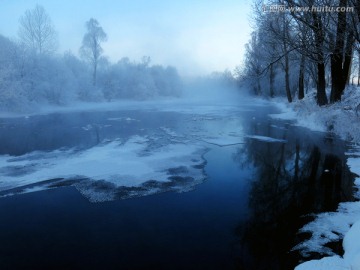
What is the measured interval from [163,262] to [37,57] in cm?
3901

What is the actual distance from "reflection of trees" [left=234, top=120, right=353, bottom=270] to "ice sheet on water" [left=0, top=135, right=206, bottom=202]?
6.03ft

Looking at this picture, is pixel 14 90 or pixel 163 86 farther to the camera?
pixel 163 86

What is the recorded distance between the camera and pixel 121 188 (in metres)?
7.36

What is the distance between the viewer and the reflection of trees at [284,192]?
4594mm

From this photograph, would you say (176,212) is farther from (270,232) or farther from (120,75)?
(120,75)

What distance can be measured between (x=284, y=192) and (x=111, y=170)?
488 centimetres

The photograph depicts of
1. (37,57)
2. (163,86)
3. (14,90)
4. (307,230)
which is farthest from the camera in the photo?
(163,86)

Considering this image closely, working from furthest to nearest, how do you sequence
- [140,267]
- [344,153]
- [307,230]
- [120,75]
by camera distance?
[120,75], [344,153], [307,230], [140,267]

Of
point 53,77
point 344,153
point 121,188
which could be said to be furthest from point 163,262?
point 53,77

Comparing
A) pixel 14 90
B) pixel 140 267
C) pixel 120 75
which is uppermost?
pixel 120 75
